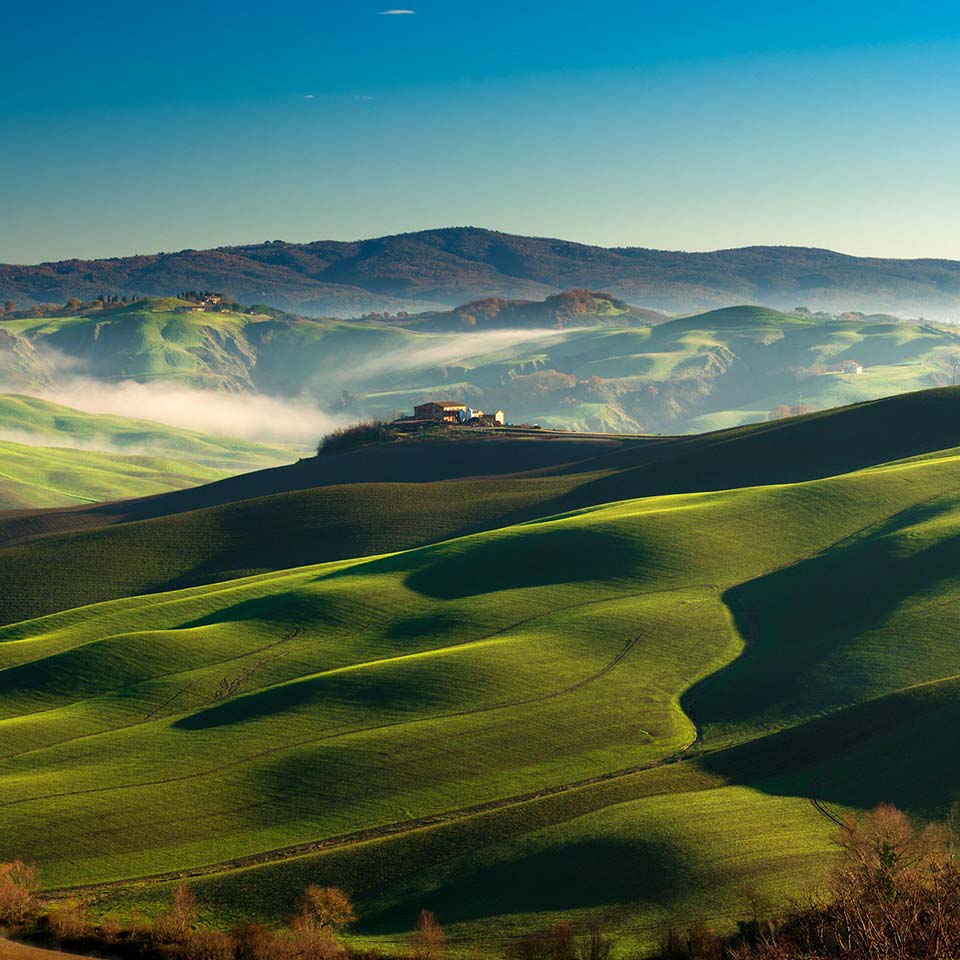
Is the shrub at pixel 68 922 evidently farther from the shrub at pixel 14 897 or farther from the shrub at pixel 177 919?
the shrub at pixel 177 919

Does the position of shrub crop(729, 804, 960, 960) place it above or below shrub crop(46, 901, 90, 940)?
above

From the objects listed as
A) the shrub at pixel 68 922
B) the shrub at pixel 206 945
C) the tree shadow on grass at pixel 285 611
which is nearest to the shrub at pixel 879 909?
the shrub at pixel 206 945

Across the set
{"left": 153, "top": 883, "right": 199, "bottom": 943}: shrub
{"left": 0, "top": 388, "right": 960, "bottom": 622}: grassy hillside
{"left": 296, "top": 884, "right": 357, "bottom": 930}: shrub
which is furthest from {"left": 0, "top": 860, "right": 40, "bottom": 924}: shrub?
{"left": 0, "top": 388, "right": 960, "bottom": 622}: grassy hillside

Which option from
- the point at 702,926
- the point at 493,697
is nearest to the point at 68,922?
the point at 702,926

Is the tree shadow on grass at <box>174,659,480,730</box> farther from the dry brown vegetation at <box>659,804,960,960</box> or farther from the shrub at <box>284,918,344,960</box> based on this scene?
the dry brown vegetation at <box>659,804,960,960</box>

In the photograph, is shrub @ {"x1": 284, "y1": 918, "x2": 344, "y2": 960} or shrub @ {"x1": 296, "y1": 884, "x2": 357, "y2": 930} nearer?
shrub @ {"x1": 284, "y1": 918, "x2": 344, "y2": 960}

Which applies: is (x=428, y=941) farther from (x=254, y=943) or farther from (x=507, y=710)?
(x=507, y=710)

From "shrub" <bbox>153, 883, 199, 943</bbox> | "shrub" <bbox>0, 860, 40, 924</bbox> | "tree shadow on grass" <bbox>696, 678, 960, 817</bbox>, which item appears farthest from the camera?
"tree shadow on grass" <bbox>696, 678, 960, 817</bbox>
